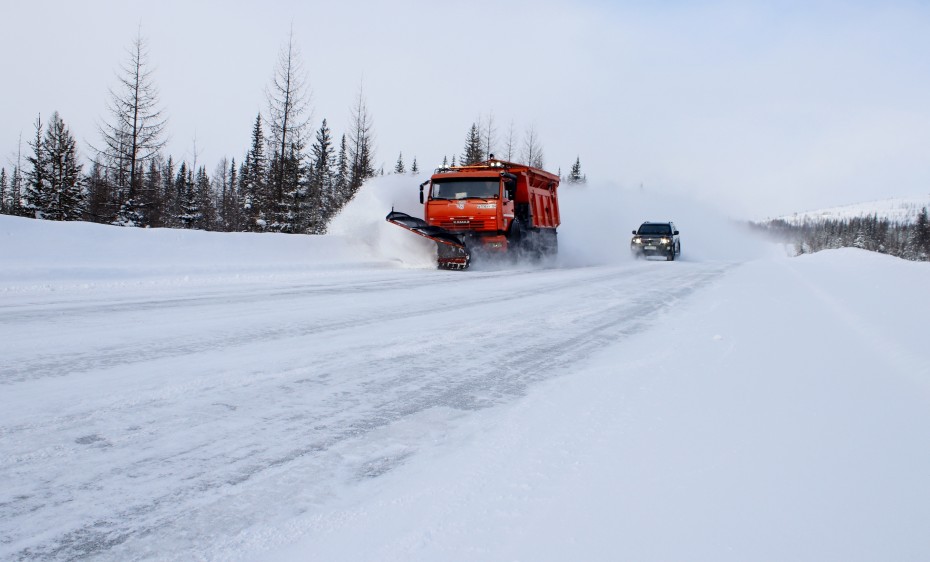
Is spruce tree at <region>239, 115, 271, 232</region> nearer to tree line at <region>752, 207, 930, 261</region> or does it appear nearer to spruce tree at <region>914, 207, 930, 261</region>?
tree line at <region>752, 207, 930, 261</region>

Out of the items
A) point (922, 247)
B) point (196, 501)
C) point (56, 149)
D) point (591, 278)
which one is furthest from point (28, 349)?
point (922, 247)

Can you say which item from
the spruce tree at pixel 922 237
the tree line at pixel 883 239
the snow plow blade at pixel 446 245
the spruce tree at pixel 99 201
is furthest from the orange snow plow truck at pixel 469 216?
the spruce tree at pixel 922 237

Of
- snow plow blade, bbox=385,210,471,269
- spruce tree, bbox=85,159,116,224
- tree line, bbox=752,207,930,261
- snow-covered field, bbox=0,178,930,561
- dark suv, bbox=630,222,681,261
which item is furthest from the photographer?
tree line, bbox=752,207,930,261

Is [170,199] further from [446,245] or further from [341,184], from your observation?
[446,245]

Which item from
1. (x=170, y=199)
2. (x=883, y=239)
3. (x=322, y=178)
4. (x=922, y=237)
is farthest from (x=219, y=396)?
(x=883, y=239)

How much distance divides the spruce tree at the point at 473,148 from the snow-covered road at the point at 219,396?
141 ft

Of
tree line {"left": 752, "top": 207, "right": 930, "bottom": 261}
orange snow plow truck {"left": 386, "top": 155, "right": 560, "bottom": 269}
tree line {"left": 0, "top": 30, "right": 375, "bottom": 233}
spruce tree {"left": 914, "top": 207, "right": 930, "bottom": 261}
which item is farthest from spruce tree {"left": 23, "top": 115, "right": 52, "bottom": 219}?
spruce tree {"left": 914, "top": 207, "right": 930, "bottom": 261}

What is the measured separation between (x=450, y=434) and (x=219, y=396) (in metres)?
1.35

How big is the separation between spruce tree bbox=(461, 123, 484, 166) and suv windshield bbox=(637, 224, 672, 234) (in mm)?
24897

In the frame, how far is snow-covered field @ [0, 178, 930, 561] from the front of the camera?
5.84 ft

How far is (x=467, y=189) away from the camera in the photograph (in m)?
15.7

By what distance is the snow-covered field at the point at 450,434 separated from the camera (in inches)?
70.1

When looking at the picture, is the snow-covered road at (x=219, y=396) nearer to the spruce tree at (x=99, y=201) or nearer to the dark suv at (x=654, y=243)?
the dark suv at (x=654, y=243)

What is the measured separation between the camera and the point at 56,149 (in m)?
33.6
